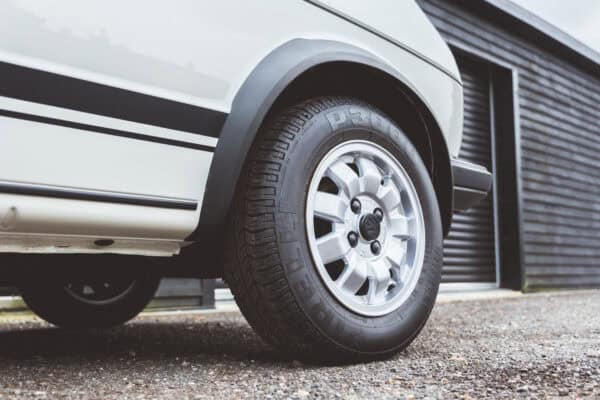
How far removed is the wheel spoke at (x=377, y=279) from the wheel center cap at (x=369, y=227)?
0.07 m

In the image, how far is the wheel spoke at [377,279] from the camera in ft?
5.73

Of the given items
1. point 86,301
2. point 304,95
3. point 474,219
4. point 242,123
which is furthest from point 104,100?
point 474,219

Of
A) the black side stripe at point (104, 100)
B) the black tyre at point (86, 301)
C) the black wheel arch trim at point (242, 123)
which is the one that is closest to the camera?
the black side stripe at point (104, 100)

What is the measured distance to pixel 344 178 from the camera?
173cm

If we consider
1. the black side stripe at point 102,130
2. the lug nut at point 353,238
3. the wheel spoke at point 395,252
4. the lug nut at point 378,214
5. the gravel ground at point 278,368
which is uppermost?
the black side stripe at point 102,130

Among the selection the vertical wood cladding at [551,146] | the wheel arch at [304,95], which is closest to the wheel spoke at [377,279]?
the wheel arch at [304,95]

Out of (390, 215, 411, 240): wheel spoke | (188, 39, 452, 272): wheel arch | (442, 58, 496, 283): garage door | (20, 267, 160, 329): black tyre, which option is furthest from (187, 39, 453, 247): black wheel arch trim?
(442, 58, 496, 283): garage door

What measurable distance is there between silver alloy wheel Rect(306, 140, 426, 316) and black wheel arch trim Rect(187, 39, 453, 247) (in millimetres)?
211

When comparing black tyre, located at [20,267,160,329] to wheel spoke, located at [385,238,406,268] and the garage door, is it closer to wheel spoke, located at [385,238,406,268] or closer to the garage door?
wheel spoke, located at [385,238,406,268]

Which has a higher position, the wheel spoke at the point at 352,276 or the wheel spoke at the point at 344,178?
Result: the wheel spoke at the point at 344,178

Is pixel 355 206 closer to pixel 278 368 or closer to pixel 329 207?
pixel 329 207

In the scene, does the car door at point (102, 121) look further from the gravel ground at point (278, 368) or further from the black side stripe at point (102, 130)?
the gravel ground at point (278, 368)

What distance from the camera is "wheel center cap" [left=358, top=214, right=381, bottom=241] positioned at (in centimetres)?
174

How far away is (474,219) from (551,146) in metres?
1.66
